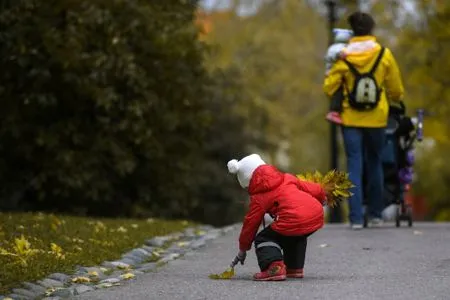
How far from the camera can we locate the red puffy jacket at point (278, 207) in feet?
31.0

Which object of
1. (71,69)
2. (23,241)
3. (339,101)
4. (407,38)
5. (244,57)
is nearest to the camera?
(23,241)

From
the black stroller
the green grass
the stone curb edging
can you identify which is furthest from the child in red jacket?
the black stroller

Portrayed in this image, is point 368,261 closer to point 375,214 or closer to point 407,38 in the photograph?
point 375,214

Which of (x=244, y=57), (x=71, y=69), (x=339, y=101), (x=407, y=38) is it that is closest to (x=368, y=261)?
(x=339, y=101)

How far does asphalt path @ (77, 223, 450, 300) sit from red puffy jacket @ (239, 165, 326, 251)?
1.20 feet

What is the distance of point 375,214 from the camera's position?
15.7 m

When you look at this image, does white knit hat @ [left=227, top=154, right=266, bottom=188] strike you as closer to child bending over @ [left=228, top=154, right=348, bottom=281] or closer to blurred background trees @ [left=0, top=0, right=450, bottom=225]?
child bending over @ [left=228, top=154, right=348, bottom=281]

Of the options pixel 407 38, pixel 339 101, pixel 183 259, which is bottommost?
pixel 183 259

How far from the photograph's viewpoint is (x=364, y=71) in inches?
583

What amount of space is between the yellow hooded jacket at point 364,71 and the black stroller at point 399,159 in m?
1.19

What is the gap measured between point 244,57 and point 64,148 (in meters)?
33.6

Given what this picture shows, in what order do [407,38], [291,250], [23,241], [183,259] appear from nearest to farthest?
[291,250] < [23,241] < [183,259] < [407,38]

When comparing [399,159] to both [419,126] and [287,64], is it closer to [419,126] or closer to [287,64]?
[419,126]

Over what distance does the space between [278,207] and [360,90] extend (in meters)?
5.54
